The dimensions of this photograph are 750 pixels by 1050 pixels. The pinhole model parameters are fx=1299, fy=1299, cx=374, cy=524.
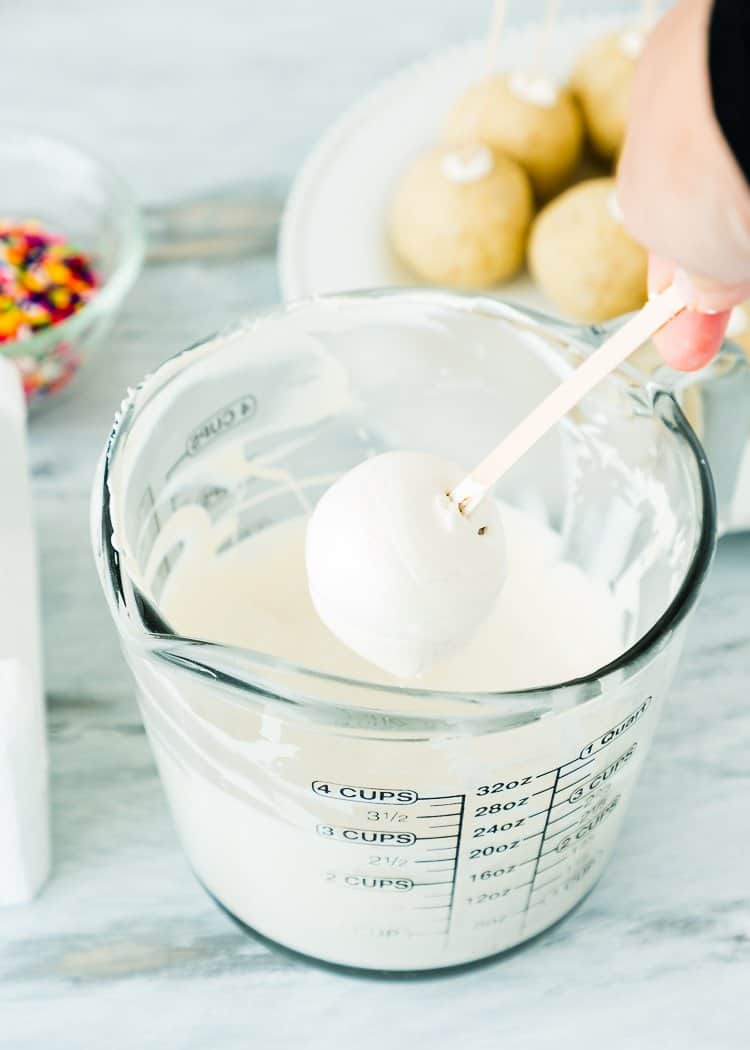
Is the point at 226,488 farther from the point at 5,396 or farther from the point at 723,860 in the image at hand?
the point at 723,860

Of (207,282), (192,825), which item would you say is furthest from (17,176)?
(192,825)

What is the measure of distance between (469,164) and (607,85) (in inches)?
5.5

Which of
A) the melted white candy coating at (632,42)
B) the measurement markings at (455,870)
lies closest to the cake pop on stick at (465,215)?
the melted white candy coating at (632,42)

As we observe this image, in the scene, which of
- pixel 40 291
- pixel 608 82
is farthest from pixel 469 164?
pixel 40 291

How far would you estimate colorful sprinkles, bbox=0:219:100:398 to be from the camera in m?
0.81

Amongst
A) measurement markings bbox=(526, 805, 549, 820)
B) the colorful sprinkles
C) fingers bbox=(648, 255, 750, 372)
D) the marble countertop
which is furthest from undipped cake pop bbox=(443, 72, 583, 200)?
measurement markings bbox=(526, 805, 549, 820)

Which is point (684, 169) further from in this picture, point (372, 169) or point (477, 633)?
point (372, 169)

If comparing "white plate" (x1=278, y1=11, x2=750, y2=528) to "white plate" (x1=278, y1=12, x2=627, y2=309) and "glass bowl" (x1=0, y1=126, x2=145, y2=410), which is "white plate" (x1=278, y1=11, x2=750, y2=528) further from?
"glass bowl" (x1=0, y1=126, x2=145, y2=410)

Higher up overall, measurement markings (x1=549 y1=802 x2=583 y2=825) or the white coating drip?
measurement markings (x1=549 y1=802 x2=583 y2=825)

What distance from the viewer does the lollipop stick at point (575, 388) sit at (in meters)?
0.44

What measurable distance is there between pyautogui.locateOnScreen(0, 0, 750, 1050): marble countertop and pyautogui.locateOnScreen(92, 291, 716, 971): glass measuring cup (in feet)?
0.09

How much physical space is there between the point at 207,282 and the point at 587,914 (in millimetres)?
528

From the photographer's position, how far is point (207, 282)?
3.05 feet

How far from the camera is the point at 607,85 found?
3.03 feet
